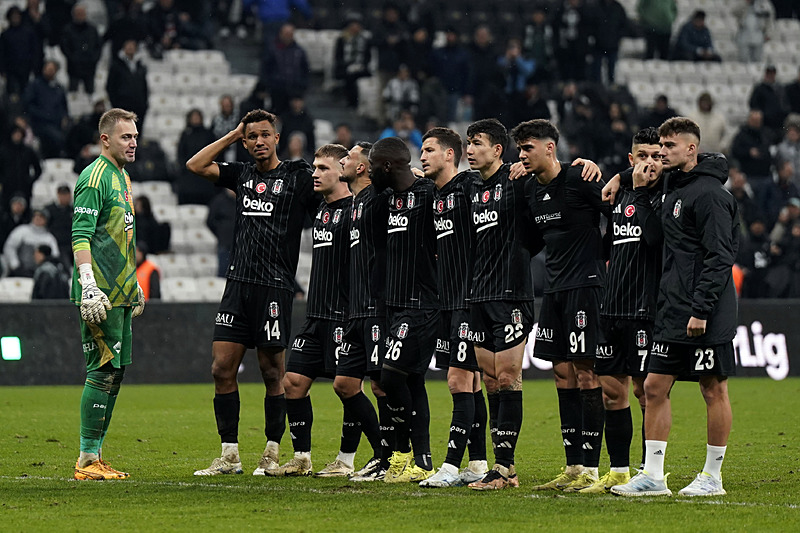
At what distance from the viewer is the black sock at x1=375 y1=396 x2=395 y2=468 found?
9656 millimetres

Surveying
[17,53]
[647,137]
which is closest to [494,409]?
[647,137]

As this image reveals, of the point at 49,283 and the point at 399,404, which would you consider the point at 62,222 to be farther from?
the point at 399,404

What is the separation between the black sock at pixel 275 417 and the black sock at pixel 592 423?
93.8 inches

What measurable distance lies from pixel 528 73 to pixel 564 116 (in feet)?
4.58

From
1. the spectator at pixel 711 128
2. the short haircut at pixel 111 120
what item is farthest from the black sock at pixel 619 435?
the spectator at pixel 711 128

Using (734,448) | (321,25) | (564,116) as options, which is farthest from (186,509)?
(321,25)

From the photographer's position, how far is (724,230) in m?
8.59

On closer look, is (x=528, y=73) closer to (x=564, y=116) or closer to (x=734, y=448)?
(x=564, y=116)

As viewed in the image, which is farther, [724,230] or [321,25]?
[321,25]

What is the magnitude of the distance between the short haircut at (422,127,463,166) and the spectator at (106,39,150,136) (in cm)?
1413

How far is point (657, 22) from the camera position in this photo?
28562 millimetres

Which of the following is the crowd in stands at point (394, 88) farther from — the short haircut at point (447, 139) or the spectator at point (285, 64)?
the short haircut at point (447, 139)

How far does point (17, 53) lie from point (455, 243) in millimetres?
15577

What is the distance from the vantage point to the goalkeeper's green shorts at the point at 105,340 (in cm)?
966
